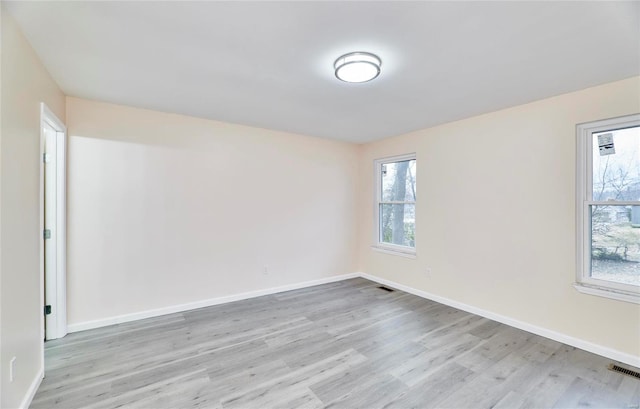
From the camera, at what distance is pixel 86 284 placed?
297 cm

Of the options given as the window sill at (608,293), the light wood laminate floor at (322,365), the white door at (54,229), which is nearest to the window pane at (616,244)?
the window sill at (608,293)

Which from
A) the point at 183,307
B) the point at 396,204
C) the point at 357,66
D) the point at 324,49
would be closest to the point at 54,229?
the point at 183,307

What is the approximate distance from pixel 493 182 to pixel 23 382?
4.49m

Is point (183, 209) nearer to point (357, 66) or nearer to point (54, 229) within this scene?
point (54, 229)

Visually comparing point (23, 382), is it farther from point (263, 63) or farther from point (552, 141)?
point (552, 141)

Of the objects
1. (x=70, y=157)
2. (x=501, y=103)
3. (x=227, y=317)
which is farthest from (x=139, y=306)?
(x=501, y=103)

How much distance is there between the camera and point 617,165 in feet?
8.26

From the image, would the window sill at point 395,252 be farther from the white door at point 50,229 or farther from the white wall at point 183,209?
the white door at point 50,229

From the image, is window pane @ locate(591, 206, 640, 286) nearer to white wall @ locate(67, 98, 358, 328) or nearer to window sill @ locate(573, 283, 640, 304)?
window sill @ locate(573, 283, 640, 304)

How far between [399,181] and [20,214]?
4.36m

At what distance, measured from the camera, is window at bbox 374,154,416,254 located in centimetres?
442

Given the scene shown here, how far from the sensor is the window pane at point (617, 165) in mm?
2439

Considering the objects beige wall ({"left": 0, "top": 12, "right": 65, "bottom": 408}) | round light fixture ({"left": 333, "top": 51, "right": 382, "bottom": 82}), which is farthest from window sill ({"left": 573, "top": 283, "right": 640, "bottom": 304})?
beige wall ({"left": 0, "top": 12, "right": 65, "bottom": 408})

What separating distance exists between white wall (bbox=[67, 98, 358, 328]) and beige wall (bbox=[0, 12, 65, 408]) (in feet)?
3.20
